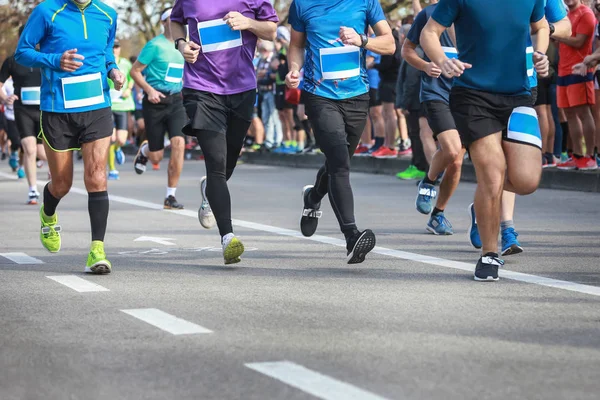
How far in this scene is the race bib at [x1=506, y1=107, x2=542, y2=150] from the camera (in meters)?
7.54

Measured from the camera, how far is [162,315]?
6.32 meters

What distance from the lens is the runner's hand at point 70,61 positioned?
8.16m

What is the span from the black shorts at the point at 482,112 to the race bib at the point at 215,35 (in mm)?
1764

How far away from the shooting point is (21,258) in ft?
30.0

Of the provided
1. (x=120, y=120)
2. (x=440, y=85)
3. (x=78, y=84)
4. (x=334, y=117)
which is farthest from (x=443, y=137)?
(x=120, y=120)

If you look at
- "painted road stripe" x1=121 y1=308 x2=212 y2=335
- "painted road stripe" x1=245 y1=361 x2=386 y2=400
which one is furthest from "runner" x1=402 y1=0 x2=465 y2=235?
"painted road stripe" x1=245 y1=361 x2=386 y2=400

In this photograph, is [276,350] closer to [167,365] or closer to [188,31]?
[167,365]

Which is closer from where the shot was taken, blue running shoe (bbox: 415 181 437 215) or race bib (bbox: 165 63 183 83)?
blue running shoe (bbox: 415 181 437 215)

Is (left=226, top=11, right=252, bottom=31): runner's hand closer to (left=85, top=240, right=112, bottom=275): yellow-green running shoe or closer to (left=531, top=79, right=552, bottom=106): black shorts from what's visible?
(left=85, top=240, right=112, bottom=275): yellow-green running shoe

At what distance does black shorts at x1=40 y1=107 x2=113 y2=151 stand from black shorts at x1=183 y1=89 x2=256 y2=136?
0.57m

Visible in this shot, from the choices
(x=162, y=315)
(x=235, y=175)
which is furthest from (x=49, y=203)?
(x=235, y=175)

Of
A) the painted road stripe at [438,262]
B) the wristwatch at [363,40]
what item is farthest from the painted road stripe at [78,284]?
the wristwatch at [363,40]

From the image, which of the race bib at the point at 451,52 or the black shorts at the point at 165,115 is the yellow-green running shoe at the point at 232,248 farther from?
the black shorts at the point at 165,115

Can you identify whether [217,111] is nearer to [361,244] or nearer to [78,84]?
[78,84]
